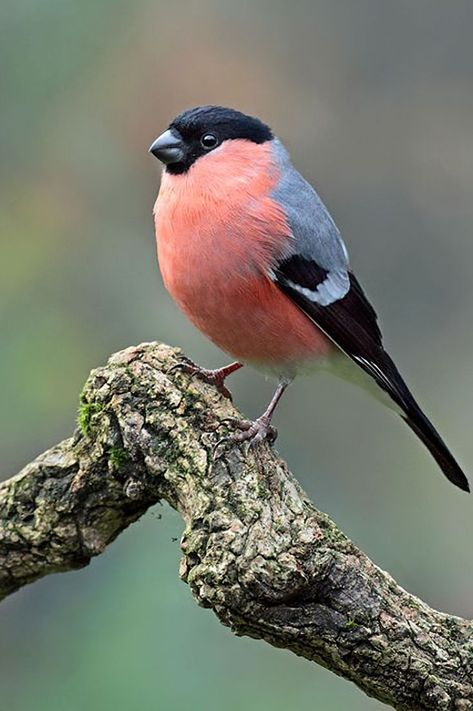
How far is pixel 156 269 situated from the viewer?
254 centimetres

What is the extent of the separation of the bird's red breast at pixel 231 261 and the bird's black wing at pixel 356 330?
0.02 meters

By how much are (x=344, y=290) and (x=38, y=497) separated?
25.4 inches

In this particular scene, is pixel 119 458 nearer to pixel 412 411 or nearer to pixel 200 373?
pixel 200 373

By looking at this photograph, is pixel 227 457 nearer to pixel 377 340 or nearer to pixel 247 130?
pixel 377 340

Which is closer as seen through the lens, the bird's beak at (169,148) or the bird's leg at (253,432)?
the bird's leg at (253,432)

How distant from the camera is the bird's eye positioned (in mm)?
1815

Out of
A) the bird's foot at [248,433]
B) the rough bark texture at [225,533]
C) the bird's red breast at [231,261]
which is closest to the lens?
the rough bark texture at [225,533]

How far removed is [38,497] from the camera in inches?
60.9

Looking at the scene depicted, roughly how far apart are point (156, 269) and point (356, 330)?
85cm

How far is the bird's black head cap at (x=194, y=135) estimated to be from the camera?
5.89ft

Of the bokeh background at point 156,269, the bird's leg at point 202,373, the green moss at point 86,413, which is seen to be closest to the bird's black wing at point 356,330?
the bird's leg at point 202,373

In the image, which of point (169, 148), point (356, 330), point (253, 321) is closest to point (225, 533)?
point (253, 321)

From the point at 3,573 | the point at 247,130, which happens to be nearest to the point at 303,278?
the point at 247,130

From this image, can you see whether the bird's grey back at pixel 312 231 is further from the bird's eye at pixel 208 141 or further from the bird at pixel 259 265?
the bird's eye at pixel 208 141
